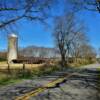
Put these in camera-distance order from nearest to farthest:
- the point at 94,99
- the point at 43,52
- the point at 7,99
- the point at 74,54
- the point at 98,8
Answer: the point at 7,99 → the point at 94,99 → the point at 98,8 → the point at 74,54 → the point at 43,52

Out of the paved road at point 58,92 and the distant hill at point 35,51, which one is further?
the distant hill at point 35,51

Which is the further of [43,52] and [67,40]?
[43,52]

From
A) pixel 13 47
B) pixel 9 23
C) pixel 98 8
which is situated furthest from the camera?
pixel 13 47

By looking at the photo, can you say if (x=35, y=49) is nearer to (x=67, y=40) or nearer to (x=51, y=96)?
(x=67, y=40)

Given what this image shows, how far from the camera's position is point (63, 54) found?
81812 millimetres

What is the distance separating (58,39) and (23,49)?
69.7m

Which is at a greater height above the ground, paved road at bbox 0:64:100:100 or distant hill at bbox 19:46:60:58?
distant hill at bbox 19:46:60:58

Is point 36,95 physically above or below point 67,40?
below

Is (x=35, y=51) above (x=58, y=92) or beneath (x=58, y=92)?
above

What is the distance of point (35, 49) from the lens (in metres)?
147

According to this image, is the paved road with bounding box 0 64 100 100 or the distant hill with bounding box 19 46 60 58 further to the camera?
the distant hill with bounding box 19 46 60 58

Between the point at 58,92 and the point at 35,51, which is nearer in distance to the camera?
the point at 58,92

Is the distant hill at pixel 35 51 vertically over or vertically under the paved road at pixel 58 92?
over

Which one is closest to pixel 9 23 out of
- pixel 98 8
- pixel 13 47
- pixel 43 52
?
pixel 98 8
